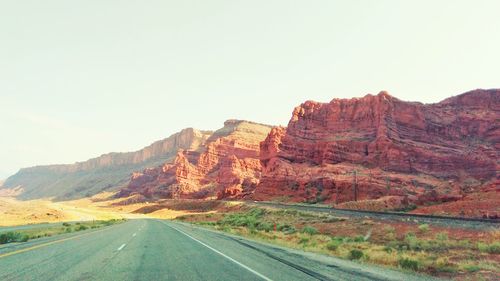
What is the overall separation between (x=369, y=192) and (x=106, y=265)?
71.1m

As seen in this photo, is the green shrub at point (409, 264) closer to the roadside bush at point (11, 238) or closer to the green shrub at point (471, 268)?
the green shrub at point (471, 268)

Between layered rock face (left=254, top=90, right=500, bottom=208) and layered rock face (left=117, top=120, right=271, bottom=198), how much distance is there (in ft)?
81.3

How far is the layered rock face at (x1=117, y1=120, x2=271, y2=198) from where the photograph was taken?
142625 millimetres

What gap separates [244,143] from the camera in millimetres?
181375

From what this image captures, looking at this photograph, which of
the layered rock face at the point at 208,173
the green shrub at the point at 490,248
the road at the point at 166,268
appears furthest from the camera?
the layered rock face at the point at 208,173

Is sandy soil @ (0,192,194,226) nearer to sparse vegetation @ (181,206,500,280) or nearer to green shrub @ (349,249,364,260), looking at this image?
sparse vegetation @ (181,206,500,280)

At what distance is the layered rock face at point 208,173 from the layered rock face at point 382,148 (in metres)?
24.8

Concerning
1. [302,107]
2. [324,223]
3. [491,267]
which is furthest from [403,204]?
[302,107]

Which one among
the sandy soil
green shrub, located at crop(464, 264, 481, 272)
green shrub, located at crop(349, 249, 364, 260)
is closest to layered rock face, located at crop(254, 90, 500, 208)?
the sandy soil

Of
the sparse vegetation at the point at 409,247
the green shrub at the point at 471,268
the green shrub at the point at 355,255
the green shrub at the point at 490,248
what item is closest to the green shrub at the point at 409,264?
the sparse vegetation at the point at 409,247

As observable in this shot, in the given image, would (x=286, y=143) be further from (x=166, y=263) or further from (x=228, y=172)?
(x=166, y=263)

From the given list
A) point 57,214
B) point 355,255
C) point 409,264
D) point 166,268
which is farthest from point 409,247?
point 57,214

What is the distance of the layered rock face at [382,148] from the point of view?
82.4 m

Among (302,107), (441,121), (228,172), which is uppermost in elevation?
(302,107)
